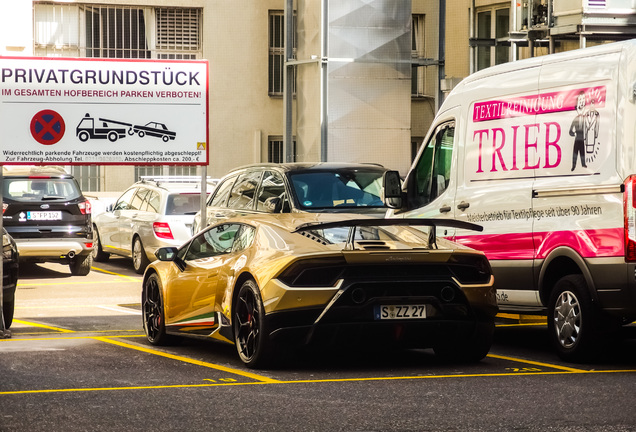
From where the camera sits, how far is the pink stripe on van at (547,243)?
33.5 feet

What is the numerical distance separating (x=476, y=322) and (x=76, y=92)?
5178 millimetres

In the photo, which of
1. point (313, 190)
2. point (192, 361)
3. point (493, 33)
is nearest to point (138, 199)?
point (313, 190)

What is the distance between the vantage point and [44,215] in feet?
67.7

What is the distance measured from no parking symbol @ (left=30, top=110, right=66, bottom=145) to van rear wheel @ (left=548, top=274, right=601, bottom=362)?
17.1ft

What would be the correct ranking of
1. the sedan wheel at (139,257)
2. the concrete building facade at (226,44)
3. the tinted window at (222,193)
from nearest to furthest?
1. the tinted window at (222,193)
2. the sedan wheel at (139,257)
3. the concrete building facade at (226,44)

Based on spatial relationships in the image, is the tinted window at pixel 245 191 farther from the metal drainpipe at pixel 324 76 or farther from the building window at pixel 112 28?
the building window at pixel 112 28

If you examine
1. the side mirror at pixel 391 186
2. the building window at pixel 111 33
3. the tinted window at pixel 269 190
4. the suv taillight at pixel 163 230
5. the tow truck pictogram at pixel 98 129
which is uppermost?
the building window at pixel 111 33

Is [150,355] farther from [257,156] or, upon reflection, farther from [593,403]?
[257,156]

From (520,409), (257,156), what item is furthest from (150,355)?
(257,156)

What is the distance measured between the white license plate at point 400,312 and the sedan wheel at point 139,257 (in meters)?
11.8

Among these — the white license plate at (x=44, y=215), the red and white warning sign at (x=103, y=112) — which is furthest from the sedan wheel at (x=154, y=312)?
the white license plate at (x=44, y=215)

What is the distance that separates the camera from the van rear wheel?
10.4 metres

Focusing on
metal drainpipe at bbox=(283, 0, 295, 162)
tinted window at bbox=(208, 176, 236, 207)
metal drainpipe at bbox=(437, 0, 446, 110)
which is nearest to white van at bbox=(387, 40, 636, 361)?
tinted window at bbox=(208, 176, 236, 207)

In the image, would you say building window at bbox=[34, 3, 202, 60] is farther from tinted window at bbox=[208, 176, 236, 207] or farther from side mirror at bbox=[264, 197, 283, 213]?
side mirror at bbox=[264, 197, 283, 213]
